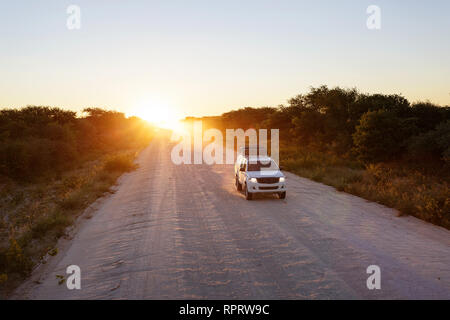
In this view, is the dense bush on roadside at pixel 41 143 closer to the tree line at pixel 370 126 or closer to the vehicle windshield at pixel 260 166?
the vehicle windshield at pixel 260 166

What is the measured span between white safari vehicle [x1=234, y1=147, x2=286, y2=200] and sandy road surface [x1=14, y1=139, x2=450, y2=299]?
569mm

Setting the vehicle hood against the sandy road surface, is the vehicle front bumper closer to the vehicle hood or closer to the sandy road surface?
the vehicle hood

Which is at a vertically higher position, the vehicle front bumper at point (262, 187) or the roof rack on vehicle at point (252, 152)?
the roof rack on vehicle at point (252, 152)

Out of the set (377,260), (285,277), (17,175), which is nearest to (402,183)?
(377,260)

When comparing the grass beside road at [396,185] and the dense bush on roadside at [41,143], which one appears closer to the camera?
the grass beside road at [396,185]

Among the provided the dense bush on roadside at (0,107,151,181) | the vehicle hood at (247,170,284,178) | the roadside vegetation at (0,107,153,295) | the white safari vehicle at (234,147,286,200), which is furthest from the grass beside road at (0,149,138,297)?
the vehicle hood at (247,170,284,178)

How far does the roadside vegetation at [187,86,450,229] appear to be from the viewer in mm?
13172

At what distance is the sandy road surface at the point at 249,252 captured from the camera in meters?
6.02

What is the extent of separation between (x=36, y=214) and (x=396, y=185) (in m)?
15.6

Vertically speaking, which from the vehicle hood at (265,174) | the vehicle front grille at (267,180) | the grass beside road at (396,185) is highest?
the vehicle hood at (265,174)

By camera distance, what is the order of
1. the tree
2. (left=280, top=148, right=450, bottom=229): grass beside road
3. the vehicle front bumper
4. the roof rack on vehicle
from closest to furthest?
(left=280, top=148, right=450, bottom=229): grass beside road < the vehicle front bumper < the roof rack on vehicle < the tree

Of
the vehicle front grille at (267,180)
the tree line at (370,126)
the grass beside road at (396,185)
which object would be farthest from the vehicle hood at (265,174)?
the tree line at (370,126)

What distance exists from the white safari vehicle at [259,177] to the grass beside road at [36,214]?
669cm

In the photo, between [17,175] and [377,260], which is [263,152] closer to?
[377,260]
